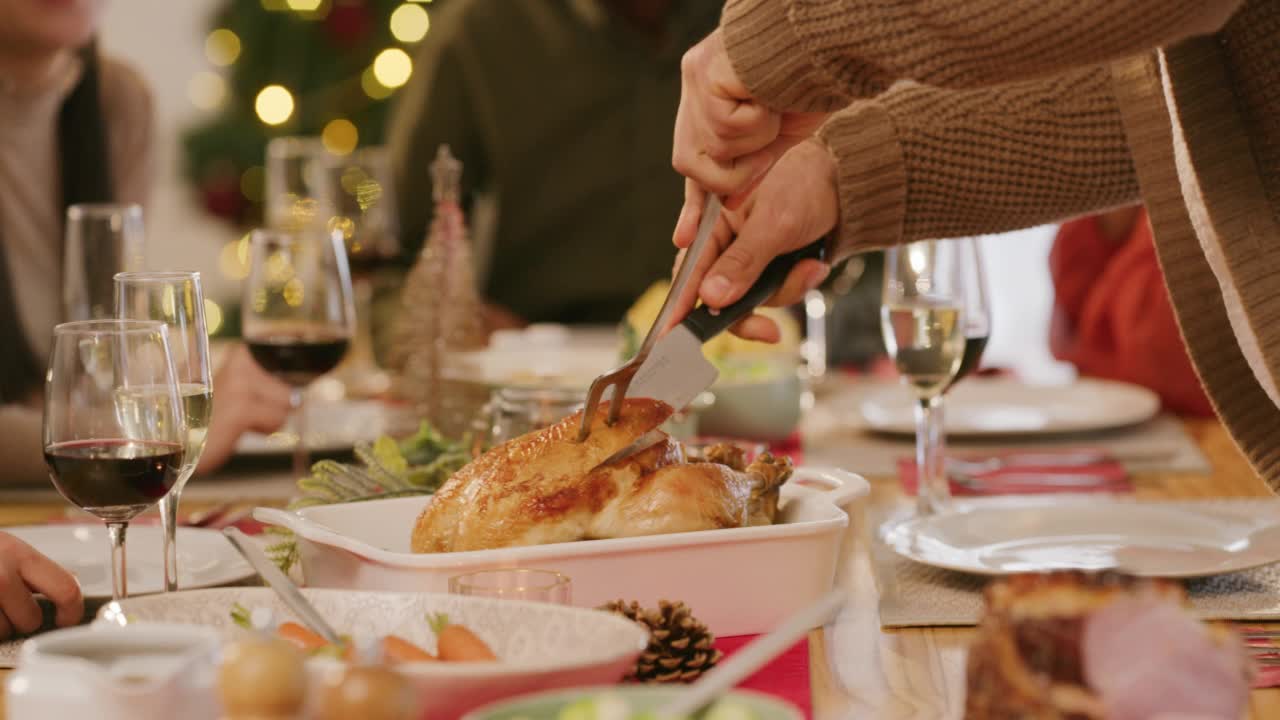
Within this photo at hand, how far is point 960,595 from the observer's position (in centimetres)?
116

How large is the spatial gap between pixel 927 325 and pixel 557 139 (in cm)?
233

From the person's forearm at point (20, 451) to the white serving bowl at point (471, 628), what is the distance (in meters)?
0.95

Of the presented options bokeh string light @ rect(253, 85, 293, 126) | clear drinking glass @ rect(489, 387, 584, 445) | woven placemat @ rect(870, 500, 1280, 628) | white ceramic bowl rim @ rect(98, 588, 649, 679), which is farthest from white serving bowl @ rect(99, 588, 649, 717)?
bokeh string light @ rect(253, 85, 293, 126)

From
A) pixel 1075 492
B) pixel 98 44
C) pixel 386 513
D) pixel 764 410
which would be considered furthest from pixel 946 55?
pixel 98 44

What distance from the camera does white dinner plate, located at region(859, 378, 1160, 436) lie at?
2014 mm

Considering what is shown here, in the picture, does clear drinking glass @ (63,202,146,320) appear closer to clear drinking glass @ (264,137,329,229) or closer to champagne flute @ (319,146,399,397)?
champagne flute @ (319,146,399,397)

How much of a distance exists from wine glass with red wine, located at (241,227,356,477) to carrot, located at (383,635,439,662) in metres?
0.89

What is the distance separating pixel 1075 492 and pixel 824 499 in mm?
617

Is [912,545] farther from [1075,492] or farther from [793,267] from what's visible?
[1075,492]

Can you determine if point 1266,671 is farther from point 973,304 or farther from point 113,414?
point 113,414

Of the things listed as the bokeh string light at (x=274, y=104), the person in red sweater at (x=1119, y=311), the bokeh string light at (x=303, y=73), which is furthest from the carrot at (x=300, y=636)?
the bokeh string light at (x=274, y=104)

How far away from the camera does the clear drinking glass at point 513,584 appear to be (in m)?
0.91

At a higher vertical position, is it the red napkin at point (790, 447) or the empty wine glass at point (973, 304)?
the empty wine glass at point (973, 304)

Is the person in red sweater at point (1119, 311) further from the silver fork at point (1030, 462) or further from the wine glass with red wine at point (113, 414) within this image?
the wine glass with red wine at point (113, 414)
